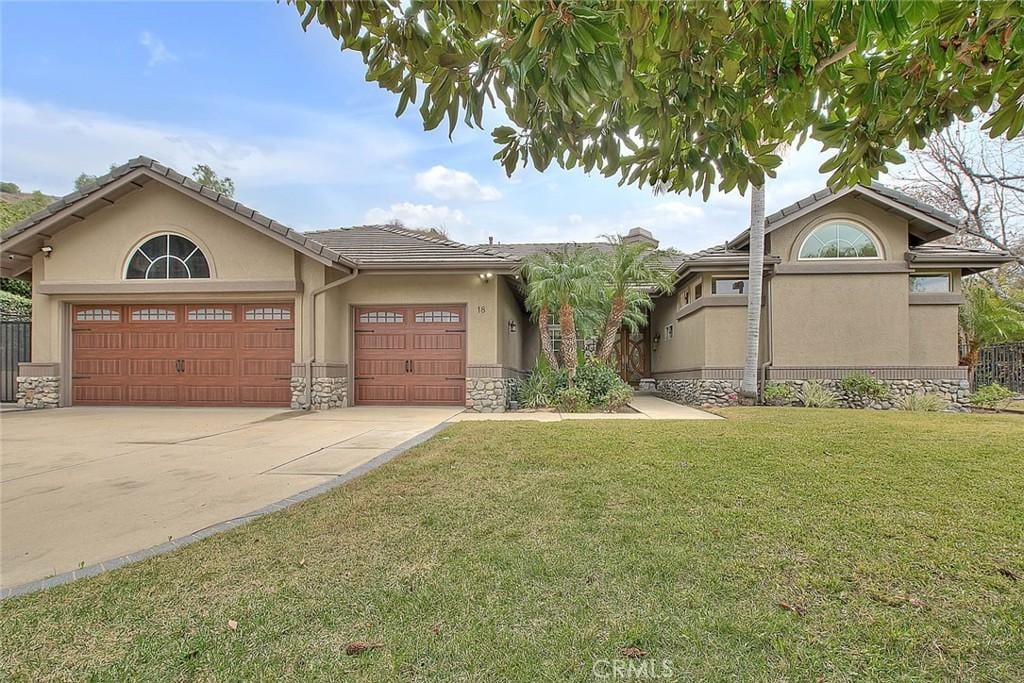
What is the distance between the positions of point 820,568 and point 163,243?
44.6 feet

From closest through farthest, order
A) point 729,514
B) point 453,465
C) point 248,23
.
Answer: point 729,514 < point 453,465 < point 248,23

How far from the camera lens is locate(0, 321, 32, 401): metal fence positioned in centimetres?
1239

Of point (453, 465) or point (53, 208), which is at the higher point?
point (53, 208)

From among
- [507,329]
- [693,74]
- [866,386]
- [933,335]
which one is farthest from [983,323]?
[693,74]

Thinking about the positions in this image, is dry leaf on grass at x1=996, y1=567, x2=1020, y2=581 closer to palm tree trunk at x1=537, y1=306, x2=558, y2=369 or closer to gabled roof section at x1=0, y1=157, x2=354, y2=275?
palm tree trunk at x1=537, y1=306, x2=558, y2=369

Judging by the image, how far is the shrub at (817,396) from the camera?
11.2 meters

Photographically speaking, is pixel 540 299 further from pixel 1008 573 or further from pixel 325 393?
pixel 1008 573

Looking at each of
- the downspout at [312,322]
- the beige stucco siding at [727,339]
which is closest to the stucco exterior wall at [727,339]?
the beige stucco siding at [727,339]

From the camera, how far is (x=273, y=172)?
21.0m

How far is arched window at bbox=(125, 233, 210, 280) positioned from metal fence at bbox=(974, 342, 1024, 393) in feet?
71.3

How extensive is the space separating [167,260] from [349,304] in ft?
13.9

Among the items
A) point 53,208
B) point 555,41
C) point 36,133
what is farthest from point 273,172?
point 555,41

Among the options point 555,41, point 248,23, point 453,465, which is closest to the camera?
point 555,41

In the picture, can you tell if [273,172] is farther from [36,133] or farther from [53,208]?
[53,208]
